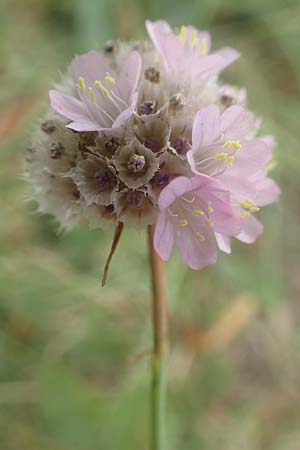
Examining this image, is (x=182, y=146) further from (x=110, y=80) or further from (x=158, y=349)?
(x=158, y=349)

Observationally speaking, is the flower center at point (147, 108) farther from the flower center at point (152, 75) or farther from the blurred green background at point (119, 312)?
the blurred green background at point (119, 312)

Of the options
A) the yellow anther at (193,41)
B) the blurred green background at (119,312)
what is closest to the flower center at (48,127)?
the yellow anther at (193,41)

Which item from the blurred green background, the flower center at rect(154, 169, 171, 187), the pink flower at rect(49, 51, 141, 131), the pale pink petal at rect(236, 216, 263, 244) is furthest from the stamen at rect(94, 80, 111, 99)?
the blurred green background

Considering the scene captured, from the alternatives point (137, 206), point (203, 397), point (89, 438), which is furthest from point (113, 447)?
point (137, 206)

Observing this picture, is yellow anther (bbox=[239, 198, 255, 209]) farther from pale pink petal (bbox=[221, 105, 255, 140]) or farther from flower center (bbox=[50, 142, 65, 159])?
flower center (bbox=[50, 142, 65, 159])

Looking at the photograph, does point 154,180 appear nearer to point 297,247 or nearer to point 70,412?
point 70,412

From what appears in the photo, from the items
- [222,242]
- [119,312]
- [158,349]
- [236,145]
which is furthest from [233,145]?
[119,312]
